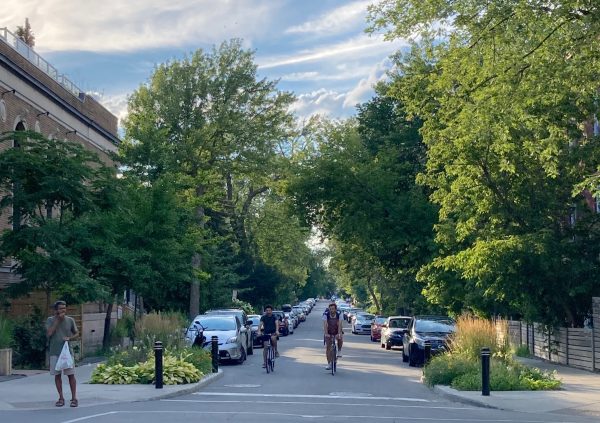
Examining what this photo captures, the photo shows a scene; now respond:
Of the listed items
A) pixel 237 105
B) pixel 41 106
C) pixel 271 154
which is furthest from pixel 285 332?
pixel 41 106

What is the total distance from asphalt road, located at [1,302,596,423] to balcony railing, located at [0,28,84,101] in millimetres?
17465

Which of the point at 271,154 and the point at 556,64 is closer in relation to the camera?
the point at 556,64

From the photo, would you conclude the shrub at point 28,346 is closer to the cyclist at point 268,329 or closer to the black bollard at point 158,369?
the cyclist at point 268,329

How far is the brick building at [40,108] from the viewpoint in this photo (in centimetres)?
3045

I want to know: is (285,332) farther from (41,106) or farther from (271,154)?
(41,106)

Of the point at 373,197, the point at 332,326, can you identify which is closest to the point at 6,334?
the point at 332,326

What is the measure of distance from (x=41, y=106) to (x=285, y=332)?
82.4 ft

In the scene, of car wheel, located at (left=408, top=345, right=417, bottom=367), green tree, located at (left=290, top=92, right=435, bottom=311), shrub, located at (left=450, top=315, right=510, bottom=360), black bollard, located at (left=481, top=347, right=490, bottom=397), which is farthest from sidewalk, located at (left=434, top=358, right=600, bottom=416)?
green tree, located at (left=290, top=92, right=435, bottom=311)

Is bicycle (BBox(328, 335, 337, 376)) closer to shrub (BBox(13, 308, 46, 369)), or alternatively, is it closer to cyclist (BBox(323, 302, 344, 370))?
cyclist (BBox(323, 302, 344, 370))

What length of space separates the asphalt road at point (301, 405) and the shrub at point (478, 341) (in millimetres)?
1447

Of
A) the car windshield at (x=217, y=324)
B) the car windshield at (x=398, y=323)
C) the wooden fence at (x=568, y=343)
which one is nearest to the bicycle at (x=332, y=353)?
the car windshield at (x=217, y=324)

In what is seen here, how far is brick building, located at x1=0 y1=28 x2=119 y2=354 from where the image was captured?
99.9 ft

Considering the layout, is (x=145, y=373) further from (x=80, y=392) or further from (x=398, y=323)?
(x=398, y=323)

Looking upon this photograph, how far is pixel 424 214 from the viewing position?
3766 centimetres
